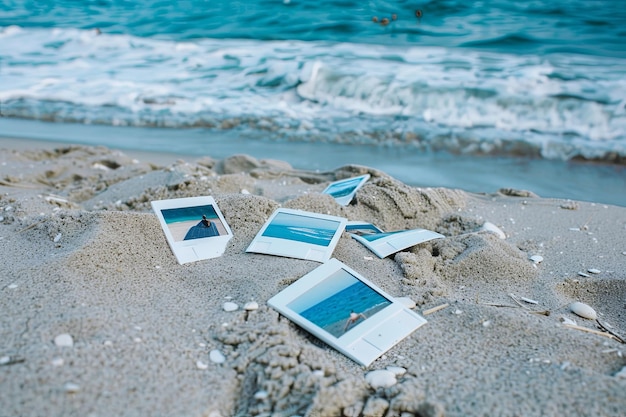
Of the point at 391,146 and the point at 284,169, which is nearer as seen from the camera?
the point at 284,169

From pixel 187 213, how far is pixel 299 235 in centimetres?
39

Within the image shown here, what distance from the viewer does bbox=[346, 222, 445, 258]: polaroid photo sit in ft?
6.06

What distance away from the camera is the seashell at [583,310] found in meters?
1.57

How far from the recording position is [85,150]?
3432 millimetres

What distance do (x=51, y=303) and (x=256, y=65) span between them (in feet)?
15.4

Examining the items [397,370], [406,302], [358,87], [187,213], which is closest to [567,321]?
[406,302]

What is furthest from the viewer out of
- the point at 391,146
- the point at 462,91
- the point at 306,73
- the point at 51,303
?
the point at 306,73

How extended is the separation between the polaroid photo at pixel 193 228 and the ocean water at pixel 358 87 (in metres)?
1.47

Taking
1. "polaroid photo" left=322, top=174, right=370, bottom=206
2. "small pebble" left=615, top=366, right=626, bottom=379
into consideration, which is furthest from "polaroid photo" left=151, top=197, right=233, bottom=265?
"small pebble" left=615, top=366, right=626, bottom=379

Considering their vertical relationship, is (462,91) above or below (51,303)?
below

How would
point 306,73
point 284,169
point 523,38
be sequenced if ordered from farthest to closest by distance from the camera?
point 523,38
point 306,73
point 284,169

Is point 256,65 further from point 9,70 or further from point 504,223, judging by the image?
point 504,223

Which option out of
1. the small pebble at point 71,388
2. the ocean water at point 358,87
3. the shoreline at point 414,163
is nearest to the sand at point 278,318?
the small pebble at point 71,388

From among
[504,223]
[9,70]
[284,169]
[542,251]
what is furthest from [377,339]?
[9,70]
